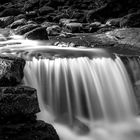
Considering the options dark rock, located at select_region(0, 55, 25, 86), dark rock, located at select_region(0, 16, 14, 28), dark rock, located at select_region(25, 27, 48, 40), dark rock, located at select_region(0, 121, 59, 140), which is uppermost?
dark rock, located at select_region(0, 16, 14, 28)

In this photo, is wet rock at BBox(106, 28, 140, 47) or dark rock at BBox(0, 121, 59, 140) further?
wet rock at BBox(106, 28, 140, 47)

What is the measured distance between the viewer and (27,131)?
505cm

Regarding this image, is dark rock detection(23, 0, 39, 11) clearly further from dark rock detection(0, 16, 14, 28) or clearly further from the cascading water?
the cascading water

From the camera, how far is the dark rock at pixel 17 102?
16.0ft

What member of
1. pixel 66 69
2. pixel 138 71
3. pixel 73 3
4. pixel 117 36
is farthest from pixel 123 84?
pixel 73 3

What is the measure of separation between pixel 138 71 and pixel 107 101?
1509mm

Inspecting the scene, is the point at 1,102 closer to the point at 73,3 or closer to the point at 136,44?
the point at 136,44

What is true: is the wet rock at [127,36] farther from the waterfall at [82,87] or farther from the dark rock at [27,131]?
the dark rock at [27,131]

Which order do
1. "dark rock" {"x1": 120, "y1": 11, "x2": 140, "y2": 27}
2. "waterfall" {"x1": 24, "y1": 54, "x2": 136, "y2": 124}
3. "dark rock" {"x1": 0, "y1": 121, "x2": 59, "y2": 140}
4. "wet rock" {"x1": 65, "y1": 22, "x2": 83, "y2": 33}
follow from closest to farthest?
"dark rock" {"x1": 0, "y1": 121, "x2": 59, "y2": 140} → "waterfall" {"x1": 24, "y1": 54, "x2": 136, "y2": 124} → "dark rock" {"x1": 120, "y1": 11, "x2": 140, "y2": 27} → "wet rock" {"x1": 65, "y1": 22, "x2": 83, "y2": 33}

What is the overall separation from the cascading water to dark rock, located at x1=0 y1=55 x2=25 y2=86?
2.46ft

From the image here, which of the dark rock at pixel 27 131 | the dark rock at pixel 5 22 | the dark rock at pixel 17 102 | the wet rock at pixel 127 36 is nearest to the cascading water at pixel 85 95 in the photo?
the dark rock at pixel 27 131

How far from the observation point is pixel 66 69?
24.3 feet

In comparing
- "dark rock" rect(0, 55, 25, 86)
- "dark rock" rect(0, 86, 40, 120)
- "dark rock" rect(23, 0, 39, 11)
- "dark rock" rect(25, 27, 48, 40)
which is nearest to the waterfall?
"dark rock" rect(0, 55, 25, 86)

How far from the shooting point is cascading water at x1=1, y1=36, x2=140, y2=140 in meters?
6.44
